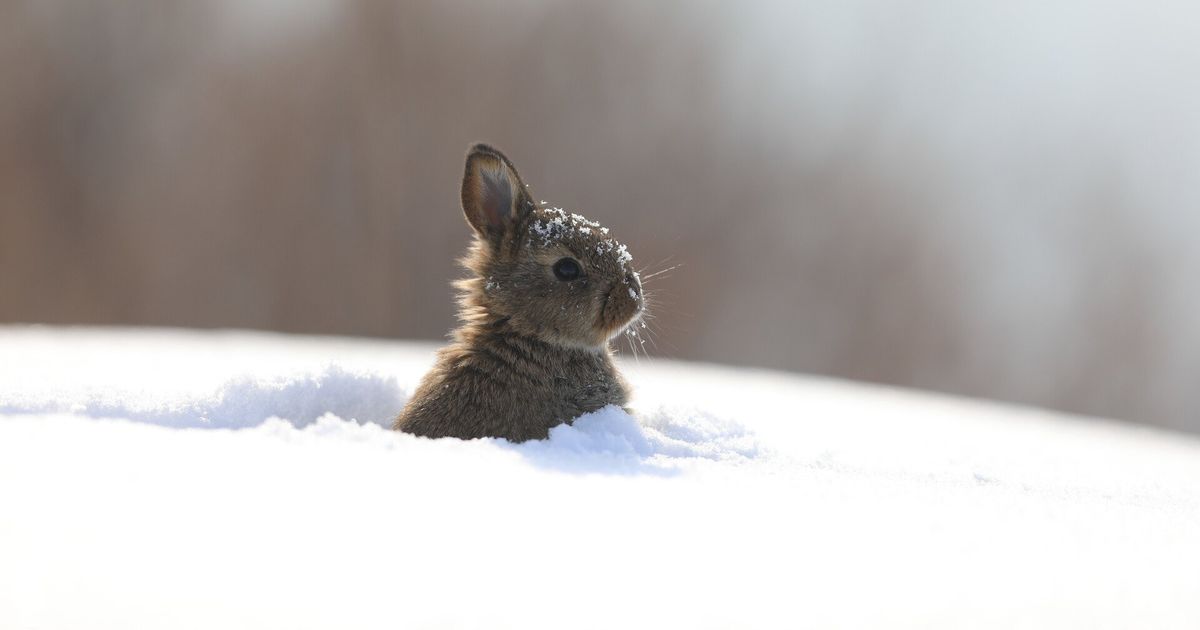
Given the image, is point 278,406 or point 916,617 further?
point 278,406

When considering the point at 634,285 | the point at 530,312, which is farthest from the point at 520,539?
the point at 634,285

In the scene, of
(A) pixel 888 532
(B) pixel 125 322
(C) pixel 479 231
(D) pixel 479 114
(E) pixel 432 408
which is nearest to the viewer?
(A) pixel 888 532

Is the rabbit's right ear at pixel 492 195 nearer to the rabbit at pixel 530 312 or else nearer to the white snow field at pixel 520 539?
the rabbit at pixel 530 312

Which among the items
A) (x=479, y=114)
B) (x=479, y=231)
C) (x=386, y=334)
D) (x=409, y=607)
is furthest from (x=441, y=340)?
(x=409, y=607)

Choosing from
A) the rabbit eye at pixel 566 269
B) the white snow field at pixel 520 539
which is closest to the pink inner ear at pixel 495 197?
the rabbit eye at pixel 566 269

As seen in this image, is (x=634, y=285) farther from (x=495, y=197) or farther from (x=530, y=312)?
(x=495, y=197)

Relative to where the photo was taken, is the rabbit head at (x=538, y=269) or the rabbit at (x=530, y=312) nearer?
the rabbit at (x=530, y=312)

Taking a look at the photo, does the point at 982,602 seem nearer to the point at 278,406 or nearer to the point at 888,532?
the point at 888,532
